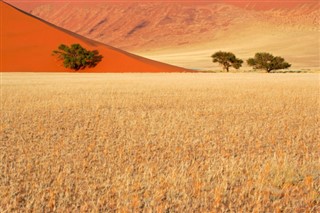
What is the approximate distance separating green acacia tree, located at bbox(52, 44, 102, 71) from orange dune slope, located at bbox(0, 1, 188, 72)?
1.32 meters

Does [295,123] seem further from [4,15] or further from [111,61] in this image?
[4,15]

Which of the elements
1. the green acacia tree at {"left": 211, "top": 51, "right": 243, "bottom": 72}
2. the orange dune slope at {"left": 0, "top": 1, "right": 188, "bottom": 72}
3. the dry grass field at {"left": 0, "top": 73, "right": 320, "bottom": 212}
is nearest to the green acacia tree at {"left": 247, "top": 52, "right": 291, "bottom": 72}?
the green acacia tree at {"left": 211, "top": 51, "right": 243, "bottom": 72}

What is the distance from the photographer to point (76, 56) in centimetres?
6538

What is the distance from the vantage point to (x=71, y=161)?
293 inches

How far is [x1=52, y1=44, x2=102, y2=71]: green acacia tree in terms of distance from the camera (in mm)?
64312

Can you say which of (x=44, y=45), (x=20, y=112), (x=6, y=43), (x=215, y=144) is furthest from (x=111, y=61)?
(x=215, y=144)

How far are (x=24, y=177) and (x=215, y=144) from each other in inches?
173

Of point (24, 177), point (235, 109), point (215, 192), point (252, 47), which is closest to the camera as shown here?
point (215, 192)

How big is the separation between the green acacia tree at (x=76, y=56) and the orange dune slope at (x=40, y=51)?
4.32 ft

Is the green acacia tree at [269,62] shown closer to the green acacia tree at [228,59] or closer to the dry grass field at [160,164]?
the green acacia tree at [228,59]

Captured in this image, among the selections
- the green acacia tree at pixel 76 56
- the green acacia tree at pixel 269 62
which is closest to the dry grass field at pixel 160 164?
the green acacia tree at pixel 76 56

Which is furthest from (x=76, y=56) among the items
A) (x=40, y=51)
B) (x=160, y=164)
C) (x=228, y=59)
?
(x=160, y=164)

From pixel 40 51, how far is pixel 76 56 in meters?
10.3

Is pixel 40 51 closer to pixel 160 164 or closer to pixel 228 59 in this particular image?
pixel 228 59
